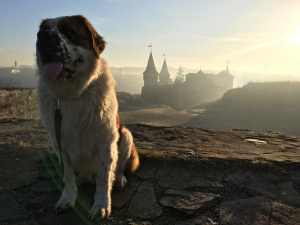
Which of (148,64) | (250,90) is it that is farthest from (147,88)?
(250,90)

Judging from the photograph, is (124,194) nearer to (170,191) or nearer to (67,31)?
(170,191)

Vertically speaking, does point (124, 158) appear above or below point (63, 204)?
above

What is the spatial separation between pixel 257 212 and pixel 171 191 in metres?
0.94

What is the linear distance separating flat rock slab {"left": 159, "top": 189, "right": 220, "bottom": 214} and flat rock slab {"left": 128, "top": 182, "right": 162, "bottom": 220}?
0.38ft

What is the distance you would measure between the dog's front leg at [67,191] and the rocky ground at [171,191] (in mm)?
76

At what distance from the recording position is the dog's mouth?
2.31 m

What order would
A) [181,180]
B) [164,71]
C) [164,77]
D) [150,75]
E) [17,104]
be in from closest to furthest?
[181,180]
[17,104]
[150,75]
[164,77]
[164,71]

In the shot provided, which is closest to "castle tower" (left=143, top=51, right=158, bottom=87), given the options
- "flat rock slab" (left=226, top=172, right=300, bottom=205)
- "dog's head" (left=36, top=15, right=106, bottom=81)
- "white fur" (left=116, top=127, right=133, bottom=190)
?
"white fur" (left=116, top=127, right=133, bottom=190)

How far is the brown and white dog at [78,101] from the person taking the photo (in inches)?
91.4

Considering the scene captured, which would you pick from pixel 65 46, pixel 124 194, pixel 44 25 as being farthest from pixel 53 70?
pixel 124 194

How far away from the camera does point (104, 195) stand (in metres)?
2.43

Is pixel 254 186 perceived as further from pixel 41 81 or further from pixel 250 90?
pixel 250 90

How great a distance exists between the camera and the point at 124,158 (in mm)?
3029

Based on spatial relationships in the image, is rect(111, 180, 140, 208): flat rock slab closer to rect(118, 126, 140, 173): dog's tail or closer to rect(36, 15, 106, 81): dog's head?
rect(118, 126, 140, 173): dog's tail
